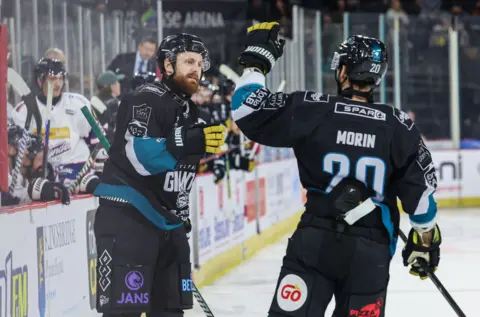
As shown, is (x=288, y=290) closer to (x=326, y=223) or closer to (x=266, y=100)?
(x=326, y=223)

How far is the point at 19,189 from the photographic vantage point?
196 inches

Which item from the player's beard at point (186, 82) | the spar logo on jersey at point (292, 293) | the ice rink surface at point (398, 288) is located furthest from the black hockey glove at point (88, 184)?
the spar logo on jersey at point (292, 293)

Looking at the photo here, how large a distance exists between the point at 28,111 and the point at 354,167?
2.45m

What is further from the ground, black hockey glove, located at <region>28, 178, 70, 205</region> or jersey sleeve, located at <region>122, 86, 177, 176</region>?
jersey sleeve, located at <region>122, 86, 177, 176</region>

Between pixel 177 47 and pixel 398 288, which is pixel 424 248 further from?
pixel 398 288

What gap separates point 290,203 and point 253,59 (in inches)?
362

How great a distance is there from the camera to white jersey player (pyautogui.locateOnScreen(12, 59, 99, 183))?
19.1 feet

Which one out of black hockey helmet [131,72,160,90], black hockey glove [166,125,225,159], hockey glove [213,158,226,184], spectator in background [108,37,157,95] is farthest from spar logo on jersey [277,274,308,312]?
hockey glove [213,158,226,184]

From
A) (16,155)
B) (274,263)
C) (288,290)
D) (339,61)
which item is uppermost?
(339,61)

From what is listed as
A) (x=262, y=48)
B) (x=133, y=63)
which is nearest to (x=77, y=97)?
(x=133, y=63)

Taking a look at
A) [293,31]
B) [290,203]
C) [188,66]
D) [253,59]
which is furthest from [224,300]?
[293,31]

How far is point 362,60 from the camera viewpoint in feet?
12.1

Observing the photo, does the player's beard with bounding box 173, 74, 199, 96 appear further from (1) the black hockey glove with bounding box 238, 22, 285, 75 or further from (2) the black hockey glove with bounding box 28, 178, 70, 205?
(2) the black hockey glove with bounding box 28, 178, 70, 205

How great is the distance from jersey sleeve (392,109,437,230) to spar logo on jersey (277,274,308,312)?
0.43 meters
